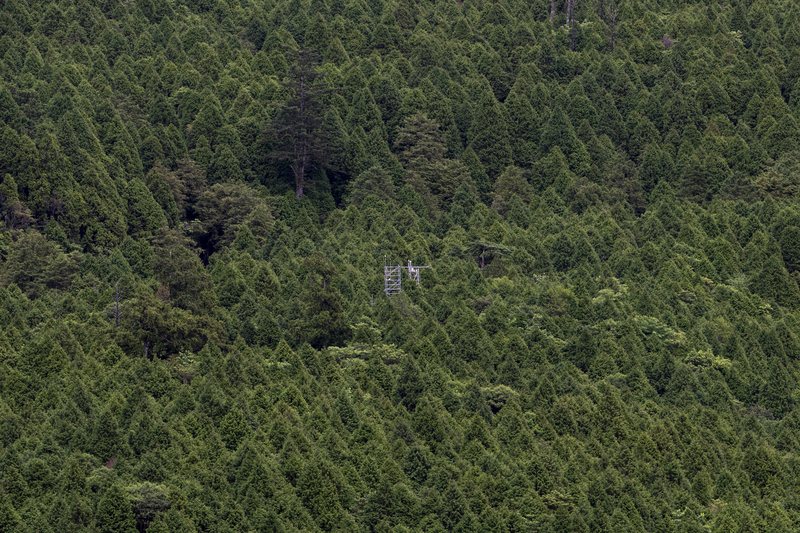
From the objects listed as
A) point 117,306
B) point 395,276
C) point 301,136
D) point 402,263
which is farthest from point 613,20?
point 117,306

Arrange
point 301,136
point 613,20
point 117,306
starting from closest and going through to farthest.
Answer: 1. point 117,306
2. point 301,136
3. point 613,20

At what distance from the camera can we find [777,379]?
2788 inches

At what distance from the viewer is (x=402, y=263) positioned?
268 ft

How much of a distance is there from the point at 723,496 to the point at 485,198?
134ft

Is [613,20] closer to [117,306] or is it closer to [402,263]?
[402,263]

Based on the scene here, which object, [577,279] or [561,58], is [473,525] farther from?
[561,58]

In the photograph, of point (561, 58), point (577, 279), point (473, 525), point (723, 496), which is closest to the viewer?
point (473, 525)

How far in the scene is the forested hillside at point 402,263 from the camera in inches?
2295

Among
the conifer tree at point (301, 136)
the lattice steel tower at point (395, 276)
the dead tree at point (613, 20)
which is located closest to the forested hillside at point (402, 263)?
the conifer tree at point (301, 136)

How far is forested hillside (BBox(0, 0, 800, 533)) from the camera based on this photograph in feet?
191

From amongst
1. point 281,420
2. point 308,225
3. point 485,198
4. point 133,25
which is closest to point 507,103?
point 485,198

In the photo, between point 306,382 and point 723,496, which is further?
point 306,382

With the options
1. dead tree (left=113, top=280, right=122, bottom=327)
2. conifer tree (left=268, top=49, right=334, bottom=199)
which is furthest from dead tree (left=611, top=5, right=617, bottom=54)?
dead tree (left=113, top=280, right=122, bottom=327)

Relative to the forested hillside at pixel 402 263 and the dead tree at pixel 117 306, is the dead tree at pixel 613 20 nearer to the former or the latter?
the forested hillside at pixel 402 263
